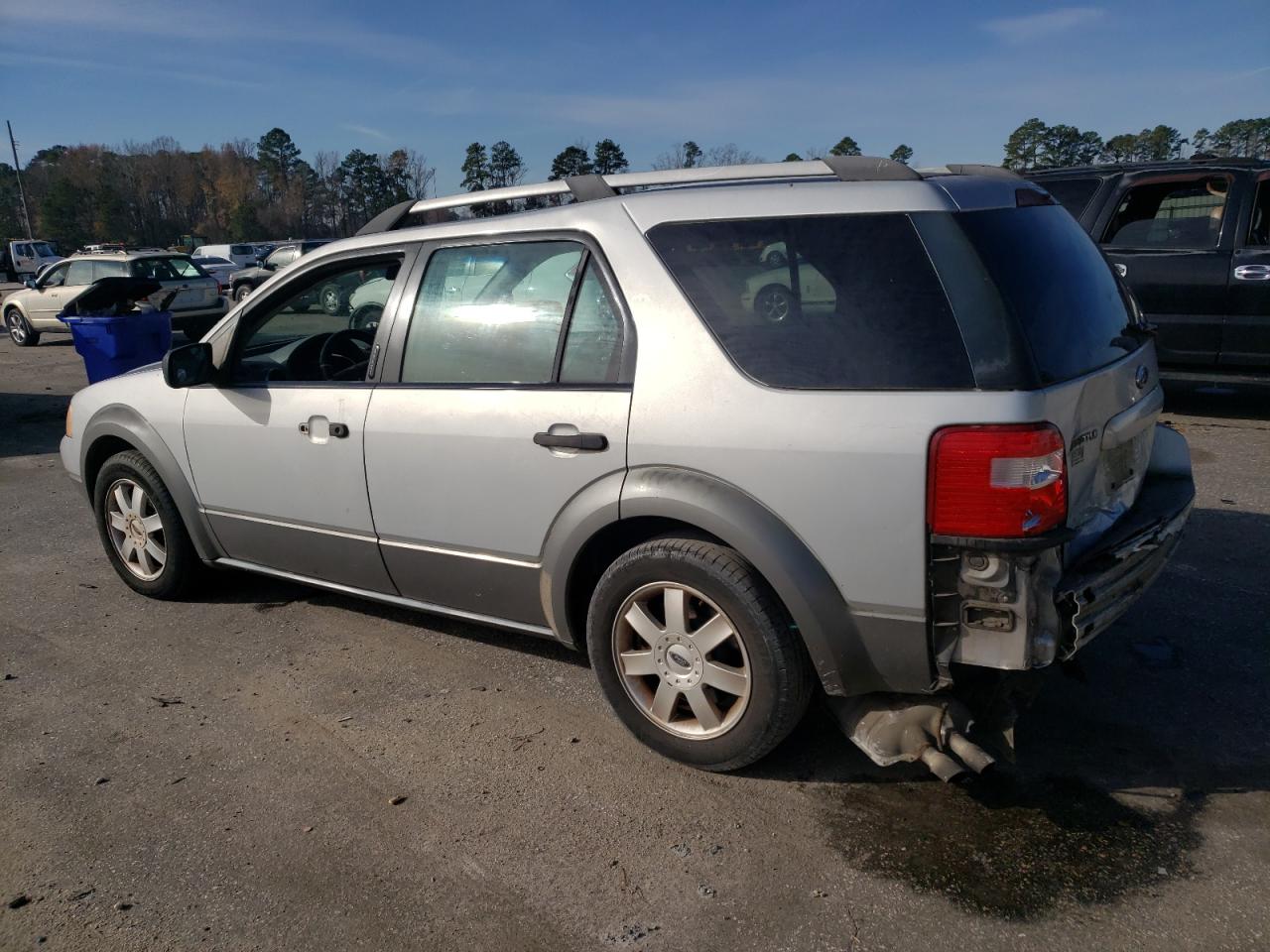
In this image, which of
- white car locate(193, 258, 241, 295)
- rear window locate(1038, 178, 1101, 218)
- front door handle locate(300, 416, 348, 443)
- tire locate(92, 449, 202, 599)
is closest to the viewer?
front door handle locate(300, 416, 348, 443)

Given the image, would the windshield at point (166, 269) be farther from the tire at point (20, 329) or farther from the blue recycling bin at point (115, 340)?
the blue recycling bin at point (115, 340)

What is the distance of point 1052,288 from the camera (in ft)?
9.10

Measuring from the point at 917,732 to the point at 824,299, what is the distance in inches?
51.1

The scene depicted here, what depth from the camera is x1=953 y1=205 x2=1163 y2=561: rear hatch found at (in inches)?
101

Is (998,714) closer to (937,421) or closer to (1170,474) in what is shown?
(937,421)

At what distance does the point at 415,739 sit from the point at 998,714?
6.50 ft

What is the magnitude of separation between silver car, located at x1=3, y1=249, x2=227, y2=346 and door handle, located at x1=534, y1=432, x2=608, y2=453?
1643cm

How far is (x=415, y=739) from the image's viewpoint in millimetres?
3383

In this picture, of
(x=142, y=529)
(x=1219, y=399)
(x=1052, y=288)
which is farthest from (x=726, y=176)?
(x=1219, y=399)

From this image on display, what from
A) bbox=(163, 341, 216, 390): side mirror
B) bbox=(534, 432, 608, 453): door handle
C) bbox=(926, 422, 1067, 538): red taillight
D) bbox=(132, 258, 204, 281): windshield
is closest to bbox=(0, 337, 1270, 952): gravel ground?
bbox=(926, 422, 1067, 538): red taillight

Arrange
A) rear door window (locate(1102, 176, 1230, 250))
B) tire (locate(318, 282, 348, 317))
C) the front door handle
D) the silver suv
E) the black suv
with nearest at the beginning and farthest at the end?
the silver suv → the front door handle → tire (locate(318, 282, 348, 317)) → rear door window (locate(1102, 176, 1230, 250)) → the black suv

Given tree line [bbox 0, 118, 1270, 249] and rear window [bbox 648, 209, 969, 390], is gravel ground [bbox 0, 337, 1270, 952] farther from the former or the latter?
tree line [bbox 0, 118, 1270, 249]

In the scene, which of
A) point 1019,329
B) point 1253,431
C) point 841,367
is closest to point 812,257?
point 841,367

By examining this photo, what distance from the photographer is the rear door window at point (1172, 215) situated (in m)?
7.58
